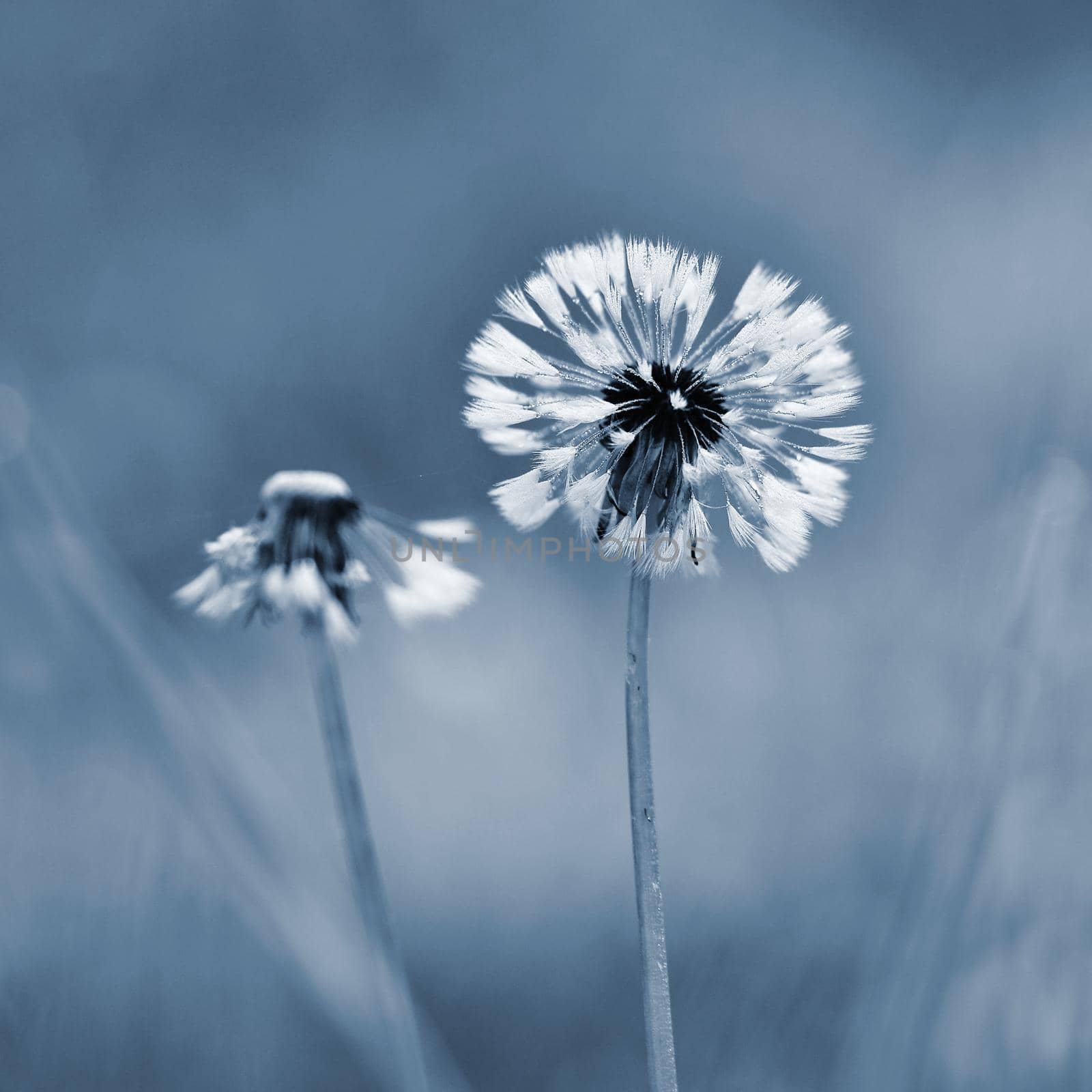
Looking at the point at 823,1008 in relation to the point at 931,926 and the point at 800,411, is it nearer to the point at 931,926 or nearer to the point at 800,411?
the point at 931,926

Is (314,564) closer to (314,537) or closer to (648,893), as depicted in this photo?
(314,537)

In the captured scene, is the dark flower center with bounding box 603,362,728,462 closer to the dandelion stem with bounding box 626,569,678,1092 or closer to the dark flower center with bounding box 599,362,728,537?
the dark flower center with bounding box 599,362,728,537

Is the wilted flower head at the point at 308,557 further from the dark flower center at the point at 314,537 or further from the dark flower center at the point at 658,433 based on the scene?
the dark flower center at the point at 658,433

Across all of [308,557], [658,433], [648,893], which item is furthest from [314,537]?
[648,893]

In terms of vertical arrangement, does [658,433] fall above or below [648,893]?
above

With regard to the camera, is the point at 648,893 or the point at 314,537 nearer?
the point at 648,893

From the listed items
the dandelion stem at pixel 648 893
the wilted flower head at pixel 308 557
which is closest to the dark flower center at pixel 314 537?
the wilted flower head at pixel 308 557
